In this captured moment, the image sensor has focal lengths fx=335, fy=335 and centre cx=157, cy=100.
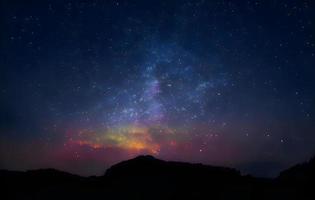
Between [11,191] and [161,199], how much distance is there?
987cm

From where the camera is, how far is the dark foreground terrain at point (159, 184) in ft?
60.0

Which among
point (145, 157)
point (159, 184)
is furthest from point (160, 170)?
point (145, 157)

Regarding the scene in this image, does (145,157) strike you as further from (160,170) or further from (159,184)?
(159,184)

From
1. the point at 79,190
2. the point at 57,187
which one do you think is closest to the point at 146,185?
the point at 79,190

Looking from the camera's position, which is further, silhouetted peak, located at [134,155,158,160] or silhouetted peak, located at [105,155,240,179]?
silhouetted peak, located at [134,155,158,160]

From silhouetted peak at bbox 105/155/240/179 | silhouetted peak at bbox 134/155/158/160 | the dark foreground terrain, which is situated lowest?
the dark foreground terrain

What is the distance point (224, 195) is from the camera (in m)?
18.4

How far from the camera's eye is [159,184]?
2011cm

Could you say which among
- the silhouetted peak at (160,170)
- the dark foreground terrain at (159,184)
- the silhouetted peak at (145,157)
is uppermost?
the silhouetted peak at (145,157)

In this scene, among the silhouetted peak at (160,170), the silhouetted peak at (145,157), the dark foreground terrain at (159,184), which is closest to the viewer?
the dark foreground terrain at (159,184)

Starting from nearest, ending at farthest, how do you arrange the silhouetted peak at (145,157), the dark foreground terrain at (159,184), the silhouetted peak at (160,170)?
1. the dark foreground terrain at (159,184)
2. the silhouetted peak at (160,170)
3. the silhouetted peak at (145,157)

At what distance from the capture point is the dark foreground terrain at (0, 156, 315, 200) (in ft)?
60.0

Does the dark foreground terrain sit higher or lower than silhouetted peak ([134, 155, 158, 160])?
lower

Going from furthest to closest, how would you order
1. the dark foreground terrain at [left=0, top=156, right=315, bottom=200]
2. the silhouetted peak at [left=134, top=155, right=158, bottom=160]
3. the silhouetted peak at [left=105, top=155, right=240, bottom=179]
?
the silhouetted peak at [left=134, top=155, right=158, bottom=160] → the silhouetted peak at [left=105, top=155, right=240, bottom=179] → the dark foreground terrain at [left=0, top=156, right=315, bottom=200]
